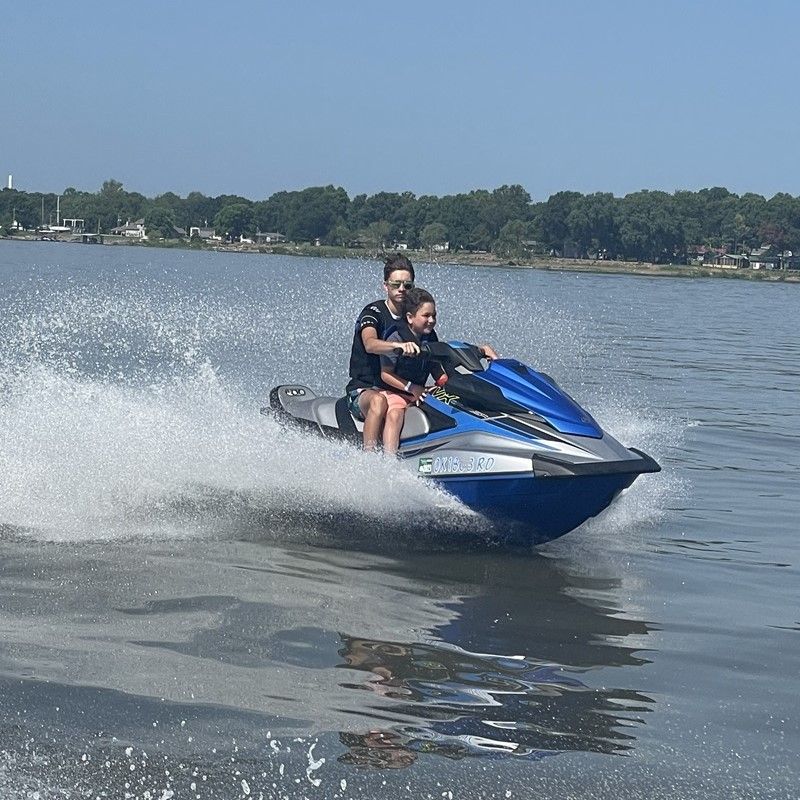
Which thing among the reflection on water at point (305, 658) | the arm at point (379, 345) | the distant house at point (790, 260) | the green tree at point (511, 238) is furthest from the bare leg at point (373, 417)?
the distant house at point (790, 260)

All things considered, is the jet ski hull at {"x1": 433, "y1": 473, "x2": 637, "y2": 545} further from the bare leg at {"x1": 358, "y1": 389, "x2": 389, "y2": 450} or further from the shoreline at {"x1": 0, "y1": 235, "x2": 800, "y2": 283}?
the shoreline at {"x1": 0, "y1": 235, "x2": 800, "y2": 283}

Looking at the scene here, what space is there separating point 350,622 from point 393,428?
1.85 metres

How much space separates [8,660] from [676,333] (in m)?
24.7

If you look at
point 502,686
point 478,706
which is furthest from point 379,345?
point 478,706

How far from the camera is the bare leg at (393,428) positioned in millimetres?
7387

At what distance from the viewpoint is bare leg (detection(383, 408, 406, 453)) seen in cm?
739

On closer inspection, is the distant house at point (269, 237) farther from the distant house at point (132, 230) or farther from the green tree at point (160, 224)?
the distant house at point (132, 230)

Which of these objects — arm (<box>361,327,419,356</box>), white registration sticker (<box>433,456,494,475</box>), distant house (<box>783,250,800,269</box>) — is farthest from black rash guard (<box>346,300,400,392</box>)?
distant house (<box>783,250,800,269</box>)

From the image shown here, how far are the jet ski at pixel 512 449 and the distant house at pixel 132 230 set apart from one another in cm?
13927

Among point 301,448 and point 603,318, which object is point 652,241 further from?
point 301,448

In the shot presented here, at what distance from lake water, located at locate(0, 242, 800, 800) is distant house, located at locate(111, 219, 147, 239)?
13850 centimetres

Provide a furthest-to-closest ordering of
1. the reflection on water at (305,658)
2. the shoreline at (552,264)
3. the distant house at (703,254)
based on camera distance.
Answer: the distant house at (703,254) → the shoreline at (552,264) → the reflection on water at (305,658)

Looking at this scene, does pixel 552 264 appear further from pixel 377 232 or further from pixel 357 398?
pixel 357 398

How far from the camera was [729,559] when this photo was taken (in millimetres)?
7469
